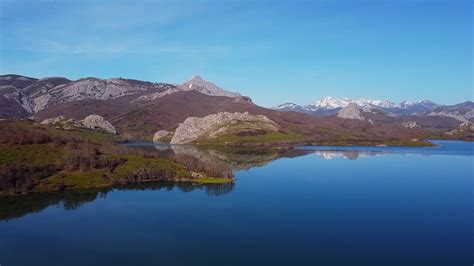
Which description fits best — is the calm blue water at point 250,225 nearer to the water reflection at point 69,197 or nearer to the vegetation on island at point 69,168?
the water reflection at point 69,197

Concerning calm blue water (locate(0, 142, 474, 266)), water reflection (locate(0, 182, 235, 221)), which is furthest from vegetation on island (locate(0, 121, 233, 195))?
calm blue water (locate(0, 142, 474, 266))

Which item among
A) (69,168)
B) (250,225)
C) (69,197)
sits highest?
(69,168)

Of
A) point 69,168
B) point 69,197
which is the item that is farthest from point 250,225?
point 69,168

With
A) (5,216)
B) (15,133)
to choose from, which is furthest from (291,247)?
(15,133)

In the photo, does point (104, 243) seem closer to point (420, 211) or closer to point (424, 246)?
point (424, 246)

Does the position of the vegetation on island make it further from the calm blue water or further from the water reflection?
the calm blue water

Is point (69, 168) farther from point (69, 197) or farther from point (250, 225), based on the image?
point (250, 225)
